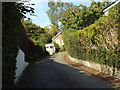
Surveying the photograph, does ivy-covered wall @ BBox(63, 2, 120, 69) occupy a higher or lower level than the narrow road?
higher

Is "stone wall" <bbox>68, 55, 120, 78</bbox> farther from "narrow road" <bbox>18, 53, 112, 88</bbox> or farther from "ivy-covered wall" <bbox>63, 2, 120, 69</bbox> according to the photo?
"narrow road" <bbox>18, 53, 112, 88</bbox>

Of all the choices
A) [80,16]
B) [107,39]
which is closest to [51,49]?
[80,16]

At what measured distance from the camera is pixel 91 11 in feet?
66.7

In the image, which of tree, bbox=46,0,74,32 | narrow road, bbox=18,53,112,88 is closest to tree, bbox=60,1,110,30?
narrow road, bbox=18,53,112,88

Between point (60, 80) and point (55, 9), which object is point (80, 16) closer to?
point (60, 80)

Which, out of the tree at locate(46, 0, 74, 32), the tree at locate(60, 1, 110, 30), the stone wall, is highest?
the tree at locate(46, 0, 74, 32)

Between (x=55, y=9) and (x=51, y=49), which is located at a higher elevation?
(x=55, y=9)

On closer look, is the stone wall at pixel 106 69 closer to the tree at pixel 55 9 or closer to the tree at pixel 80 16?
the tree at pixel 80 16

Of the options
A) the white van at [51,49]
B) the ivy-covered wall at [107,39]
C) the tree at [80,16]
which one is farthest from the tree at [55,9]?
the ivy-covered wall at [107,39]

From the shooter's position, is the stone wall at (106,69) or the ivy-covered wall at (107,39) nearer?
the ivy-covered wall at (107,39)

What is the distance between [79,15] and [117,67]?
13.9 meters

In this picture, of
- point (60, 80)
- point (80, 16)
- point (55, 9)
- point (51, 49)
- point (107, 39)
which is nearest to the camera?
point (60, 80)

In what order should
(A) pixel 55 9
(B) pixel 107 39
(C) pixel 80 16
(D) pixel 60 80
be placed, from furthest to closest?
(A) pixel 55 9, (C) pixel 80 16, (B) pixel 107 39, (D) pixel 60 80

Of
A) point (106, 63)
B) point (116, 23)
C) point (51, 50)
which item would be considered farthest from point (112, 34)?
point (51, 50)
